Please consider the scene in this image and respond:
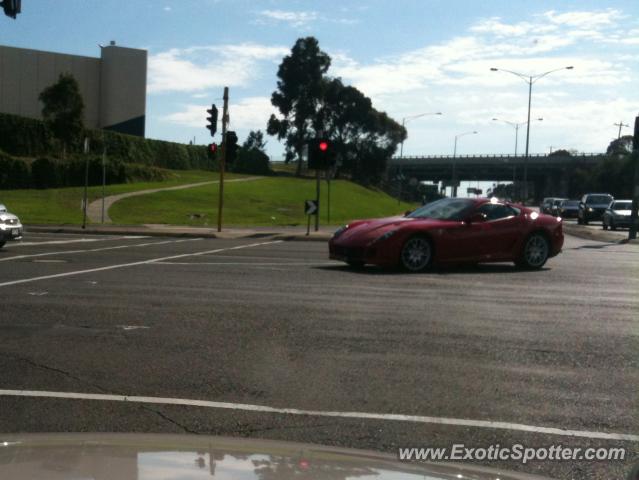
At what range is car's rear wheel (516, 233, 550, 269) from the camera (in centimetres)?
1697

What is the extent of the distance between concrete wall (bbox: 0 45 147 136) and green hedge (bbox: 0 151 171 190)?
1830 centimetres

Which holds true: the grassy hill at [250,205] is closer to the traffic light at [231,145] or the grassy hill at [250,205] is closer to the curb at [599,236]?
the traffic light at [231,145]

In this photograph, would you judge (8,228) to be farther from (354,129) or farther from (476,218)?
(354,129)

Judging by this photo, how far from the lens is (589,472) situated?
4.80m

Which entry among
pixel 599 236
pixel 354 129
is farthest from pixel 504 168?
pixel 599 236

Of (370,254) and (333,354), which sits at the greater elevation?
(370,254)

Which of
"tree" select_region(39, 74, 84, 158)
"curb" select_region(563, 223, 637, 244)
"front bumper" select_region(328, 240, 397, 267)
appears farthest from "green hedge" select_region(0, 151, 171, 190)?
"front bumper" select_region(328, 240, 397, 267)

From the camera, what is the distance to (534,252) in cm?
1706

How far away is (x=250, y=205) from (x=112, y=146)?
67.9 ft

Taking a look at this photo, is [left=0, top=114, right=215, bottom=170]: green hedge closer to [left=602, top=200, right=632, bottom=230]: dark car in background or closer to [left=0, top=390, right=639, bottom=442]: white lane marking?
[left=602, top=200, right=632, bottom=230]: dark car in background

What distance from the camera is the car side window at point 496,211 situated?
54.7 feet

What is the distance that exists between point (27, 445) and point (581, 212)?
5225 cm

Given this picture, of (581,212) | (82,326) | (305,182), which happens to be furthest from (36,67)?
(82,326)

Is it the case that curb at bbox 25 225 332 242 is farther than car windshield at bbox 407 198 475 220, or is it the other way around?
curb at bbox 25 225 332 242
